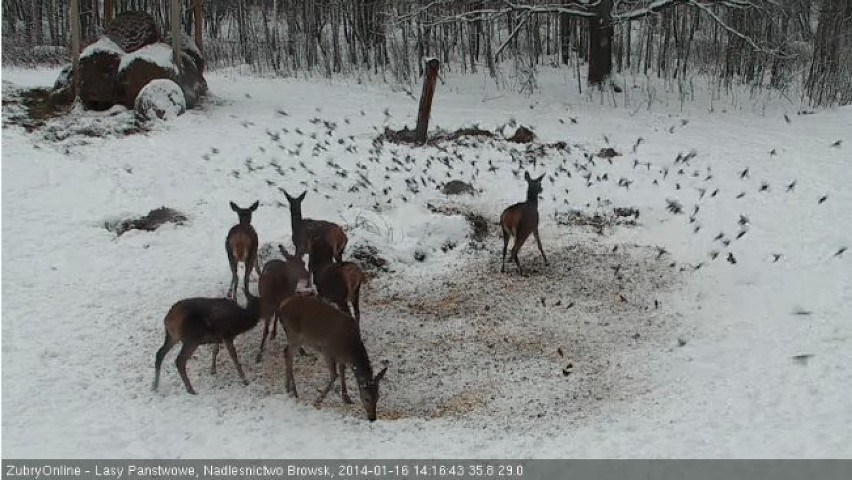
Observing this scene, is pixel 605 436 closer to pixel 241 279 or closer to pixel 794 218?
pixel 241 279

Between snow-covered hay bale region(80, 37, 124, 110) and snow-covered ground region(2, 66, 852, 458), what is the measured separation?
2.99 ft

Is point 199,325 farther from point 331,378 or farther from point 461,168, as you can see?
point 461,168

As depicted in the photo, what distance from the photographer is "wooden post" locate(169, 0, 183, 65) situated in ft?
53.0

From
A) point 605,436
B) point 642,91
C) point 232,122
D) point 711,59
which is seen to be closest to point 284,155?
point 232,122

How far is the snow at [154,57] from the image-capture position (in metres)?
15.9

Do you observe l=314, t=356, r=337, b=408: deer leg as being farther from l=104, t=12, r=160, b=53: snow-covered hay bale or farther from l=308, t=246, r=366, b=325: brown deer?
l=104, t=12, r=160, b=53: snow-covered hay bale

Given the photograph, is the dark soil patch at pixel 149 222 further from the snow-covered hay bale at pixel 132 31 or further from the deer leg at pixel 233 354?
the snow-covered hay bale at pixel 132 31

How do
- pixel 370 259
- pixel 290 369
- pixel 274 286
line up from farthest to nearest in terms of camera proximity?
1. pixel 370 259
2. pixel 274 286
3. pixel 290 369

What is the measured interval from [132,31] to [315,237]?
1137cm

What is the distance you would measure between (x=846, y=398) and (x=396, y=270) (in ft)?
15.0

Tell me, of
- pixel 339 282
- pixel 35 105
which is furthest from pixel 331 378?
pixel 35 105

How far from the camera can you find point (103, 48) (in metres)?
16.2
